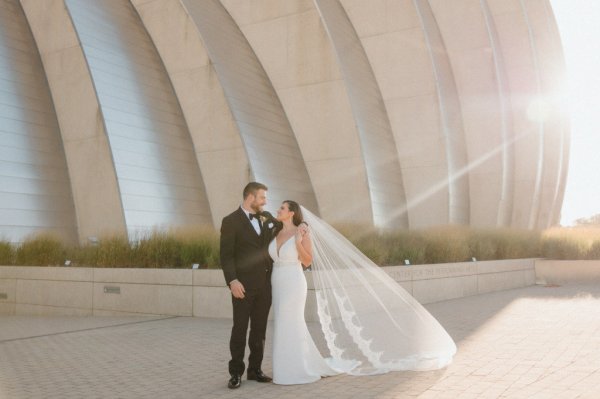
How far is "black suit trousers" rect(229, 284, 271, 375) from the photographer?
17.6 ft

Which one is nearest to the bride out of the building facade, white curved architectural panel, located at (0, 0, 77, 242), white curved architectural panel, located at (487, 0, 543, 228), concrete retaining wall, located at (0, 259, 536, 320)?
concrete retaining wall, located at (0, 259, 536, 320)

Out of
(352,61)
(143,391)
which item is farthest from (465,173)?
(143,391)

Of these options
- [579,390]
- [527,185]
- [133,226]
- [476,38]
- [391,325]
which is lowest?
[579,390]

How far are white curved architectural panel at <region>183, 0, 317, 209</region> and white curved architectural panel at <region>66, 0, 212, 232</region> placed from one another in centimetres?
246

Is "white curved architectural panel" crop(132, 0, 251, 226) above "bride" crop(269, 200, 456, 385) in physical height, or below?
above

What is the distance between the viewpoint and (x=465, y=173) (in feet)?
83.3

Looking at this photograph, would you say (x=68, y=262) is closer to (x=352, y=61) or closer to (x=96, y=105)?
(x=96, y=105)

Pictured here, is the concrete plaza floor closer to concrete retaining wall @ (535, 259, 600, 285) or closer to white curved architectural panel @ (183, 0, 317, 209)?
concrete retaining wall @ (535, 259, 600, 285)

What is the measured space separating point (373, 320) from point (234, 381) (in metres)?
1.72

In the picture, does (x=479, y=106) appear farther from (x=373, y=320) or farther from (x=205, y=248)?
(x=373, y=320)

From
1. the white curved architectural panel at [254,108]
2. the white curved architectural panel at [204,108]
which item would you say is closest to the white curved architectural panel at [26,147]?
the white curved architectural panel at [204,108]

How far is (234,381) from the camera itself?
5.24m

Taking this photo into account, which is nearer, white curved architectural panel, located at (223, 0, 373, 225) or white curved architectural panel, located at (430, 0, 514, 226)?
white curved architectural panel, located at (223, 0, 373, 225)

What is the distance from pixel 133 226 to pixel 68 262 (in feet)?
14.8
